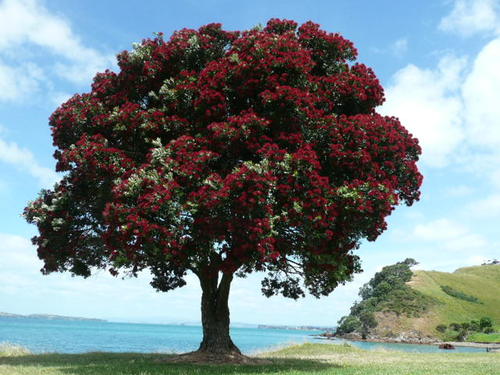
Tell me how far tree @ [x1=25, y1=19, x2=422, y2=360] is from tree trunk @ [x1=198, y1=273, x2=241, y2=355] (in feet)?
0.23

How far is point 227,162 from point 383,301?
140145 millimetres

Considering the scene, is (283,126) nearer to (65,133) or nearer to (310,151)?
(310,151)

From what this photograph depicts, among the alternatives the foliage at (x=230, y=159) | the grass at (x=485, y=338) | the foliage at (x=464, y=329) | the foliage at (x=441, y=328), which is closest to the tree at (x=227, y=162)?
the foliage at (x=230, y=159)

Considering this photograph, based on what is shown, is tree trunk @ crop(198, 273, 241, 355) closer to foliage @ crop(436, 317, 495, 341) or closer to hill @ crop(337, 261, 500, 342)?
hill @ crop(337, 261, 500, 342)

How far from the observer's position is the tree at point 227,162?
17750mm

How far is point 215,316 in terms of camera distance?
23.9m

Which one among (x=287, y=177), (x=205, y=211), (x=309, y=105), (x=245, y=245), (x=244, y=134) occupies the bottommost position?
(x=245, y=245)

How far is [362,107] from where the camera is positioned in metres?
22.8

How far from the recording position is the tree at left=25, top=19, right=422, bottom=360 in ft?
58.2

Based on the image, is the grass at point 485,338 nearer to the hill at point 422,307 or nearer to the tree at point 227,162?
the hill at point 422,307

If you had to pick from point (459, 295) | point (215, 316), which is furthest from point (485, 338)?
point (215, 316)

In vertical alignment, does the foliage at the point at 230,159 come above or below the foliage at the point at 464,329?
above

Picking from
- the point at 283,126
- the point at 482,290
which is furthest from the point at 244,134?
the point at 482,290

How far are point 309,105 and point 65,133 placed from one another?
506 inches
